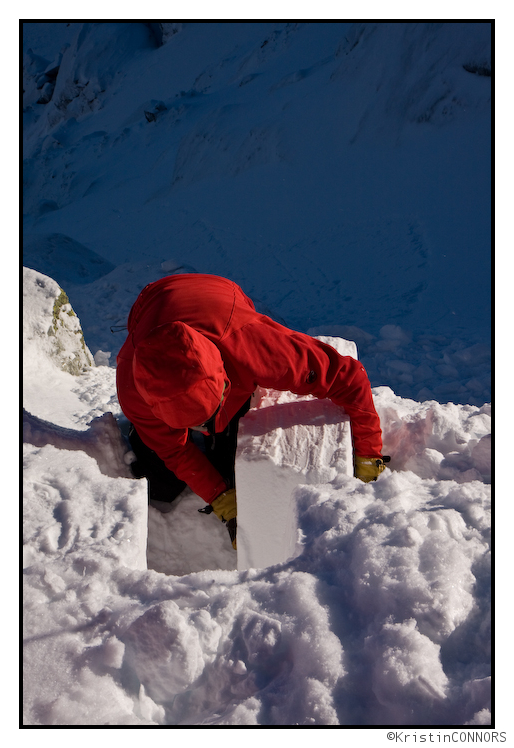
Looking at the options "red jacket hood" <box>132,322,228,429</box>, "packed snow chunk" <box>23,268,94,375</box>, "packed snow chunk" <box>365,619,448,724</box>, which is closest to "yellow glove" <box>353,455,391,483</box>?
"red jacket hood" <box>132,322,228,429</box>

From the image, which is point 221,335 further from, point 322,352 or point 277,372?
point 322,352

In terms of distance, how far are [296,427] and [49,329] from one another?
1614mm

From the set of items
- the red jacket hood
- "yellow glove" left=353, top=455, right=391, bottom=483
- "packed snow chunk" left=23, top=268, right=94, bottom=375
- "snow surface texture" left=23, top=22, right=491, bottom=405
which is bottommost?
"yellow glove" left=353, top=455, right=391, bottom=483

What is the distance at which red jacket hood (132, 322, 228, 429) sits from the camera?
1.51 metres

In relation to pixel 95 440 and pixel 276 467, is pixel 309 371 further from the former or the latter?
pixel 95 440

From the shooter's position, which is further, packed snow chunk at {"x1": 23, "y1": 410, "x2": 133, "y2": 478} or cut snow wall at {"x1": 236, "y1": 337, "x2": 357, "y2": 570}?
packed snow chunk at {"x1": 23, "y1": 410, "x2": 133, "y2": 478}

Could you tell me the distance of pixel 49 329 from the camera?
2.80 metres

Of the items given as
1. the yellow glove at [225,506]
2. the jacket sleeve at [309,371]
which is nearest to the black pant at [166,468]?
the yellow glove at [225,506]

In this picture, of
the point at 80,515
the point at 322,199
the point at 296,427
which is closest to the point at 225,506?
the point at 296,427

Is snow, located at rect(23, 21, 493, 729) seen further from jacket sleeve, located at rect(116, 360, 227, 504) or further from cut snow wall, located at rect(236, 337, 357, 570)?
jacket sleeve, located at rect(116, 360, 227, 504)

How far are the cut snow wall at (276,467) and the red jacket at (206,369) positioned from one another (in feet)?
0.43

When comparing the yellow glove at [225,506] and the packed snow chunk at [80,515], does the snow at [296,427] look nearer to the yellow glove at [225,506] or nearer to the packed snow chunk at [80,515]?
the packed snow chunk at [80,515]

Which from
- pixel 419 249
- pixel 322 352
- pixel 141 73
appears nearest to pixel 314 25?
pixel 141 73

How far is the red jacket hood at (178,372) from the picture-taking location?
1.51m
